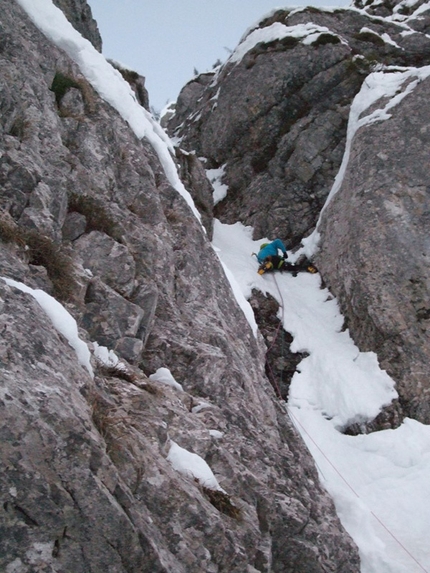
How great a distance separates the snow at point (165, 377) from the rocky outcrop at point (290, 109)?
1543cm

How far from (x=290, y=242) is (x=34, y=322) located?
17698 mm

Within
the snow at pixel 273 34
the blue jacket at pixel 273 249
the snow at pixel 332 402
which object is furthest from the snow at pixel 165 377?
the snow at pixel 273 34

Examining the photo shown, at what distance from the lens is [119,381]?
5.97 metres

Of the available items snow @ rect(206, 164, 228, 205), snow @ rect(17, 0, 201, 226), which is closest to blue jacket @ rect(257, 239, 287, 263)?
snow @ rect(206, 164, 228, 205)

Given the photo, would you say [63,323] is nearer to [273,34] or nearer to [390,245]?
[390,245]

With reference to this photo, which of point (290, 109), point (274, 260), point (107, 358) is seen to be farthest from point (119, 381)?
point (290, 109)

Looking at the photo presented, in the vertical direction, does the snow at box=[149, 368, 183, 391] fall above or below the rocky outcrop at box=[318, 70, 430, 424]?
below

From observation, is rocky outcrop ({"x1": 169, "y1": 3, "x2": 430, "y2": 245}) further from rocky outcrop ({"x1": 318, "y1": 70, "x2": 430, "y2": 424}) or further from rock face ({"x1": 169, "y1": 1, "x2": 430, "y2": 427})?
rocky outcrop ({"x1": 318, "y1": 70, "x2": 430, "y2": 424})

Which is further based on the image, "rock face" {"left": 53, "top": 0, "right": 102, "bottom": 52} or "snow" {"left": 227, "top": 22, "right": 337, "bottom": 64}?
"snow" {"left": 227, "top": 22, "right": 337, "bottom": 64}

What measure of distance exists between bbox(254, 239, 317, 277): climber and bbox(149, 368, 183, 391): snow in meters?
12.3

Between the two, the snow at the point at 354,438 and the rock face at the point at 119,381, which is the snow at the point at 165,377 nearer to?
the rock face at the point at 119,381

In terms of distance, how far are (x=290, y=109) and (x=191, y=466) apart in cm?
2283

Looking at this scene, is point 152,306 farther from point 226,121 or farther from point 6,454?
point 226,121

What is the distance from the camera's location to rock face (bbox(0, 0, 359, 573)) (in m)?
3.92
